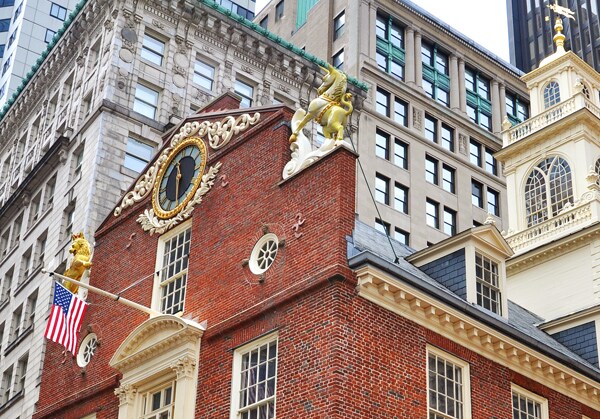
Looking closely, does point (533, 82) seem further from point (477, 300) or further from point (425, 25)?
point (425, 25)

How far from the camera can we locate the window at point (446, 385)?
24031 millimetres

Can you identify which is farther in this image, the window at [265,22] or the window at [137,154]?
the window at [265,22]

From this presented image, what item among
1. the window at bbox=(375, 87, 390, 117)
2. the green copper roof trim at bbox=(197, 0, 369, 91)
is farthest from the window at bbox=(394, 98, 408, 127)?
the green copper roof trim at bbox=(197, 0, 369, 91)

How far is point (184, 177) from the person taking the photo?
30.3 m

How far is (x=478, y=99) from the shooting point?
255 feet

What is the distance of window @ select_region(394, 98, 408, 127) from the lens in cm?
7019

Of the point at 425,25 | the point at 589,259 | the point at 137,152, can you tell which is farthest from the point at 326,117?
the point at 425,25

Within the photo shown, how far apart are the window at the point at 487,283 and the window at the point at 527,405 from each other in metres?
2.48

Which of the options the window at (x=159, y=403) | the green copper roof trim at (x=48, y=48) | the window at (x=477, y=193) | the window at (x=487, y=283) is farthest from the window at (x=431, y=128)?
the window at (x=159, y=403)

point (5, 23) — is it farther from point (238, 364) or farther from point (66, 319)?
point (238, 364)

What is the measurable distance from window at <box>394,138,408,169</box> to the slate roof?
115 ft

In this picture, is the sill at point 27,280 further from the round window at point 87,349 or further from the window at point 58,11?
the window at point 58,11

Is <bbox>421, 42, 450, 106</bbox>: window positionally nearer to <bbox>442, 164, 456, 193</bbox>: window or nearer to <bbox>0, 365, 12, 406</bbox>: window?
<bbox>442, 164, 456, 193</bbox>: window

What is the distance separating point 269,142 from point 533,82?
2281 centimetres
